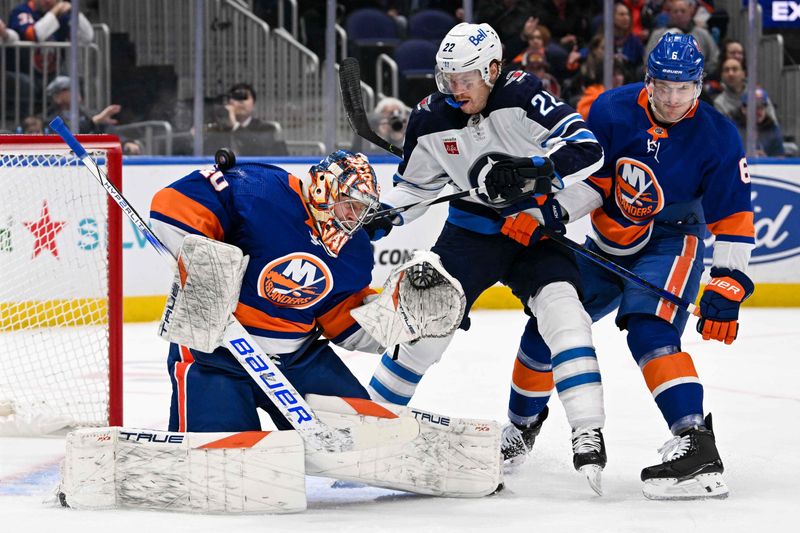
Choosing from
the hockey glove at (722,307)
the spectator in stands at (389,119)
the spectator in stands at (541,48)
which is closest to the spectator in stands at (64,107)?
the spectator in stands at (389,119)

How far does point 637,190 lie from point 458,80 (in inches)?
19.9

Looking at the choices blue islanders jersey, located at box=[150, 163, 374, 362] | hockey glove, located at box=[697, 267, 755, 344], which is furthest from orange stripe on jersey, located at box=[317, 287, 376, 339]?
hockey glove, located at box=[697, 267, 755, 344]

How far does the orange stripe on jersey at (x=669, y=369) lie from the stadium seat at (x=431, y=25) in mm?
3612

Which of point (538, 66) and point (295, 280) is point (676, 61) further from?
point (538, 66)

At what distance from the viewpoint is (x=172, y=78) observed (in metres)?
5.93

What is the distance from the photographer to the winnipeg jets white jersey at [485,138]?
10.4 ft

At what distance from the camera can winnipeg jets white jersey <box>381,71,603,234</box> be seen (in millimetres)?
3158

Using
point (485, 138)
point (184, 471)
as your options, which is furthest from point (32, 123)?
point (184, 471)

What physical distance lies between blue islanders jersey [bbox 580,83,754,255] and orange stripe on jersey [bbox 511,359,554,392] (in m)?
0.37

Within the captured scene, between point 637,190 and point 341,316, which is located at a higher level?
point 637,190

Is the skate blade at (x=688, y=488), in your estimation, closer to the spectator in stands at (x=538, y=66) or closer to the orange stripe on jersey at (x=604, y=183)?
the orange stripe on jersey at (x=604, y=183)

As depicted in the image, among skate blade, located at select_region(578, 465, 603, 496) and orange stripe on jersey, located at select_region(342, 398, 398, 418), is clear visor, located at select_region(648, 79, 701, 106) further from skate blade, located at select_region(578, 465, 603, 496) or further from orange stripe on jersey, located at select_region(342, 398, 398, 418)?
orange stripe on jersey, located at select_region(342, 398, 398, 418)

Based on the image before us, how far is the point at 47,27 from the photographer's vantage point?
5.83 m

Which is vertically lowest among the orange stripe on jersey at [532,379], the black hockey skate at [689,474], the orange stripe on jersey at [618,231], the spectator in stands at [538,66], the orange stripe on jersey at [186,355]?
the black hockey skate at [689,474]
